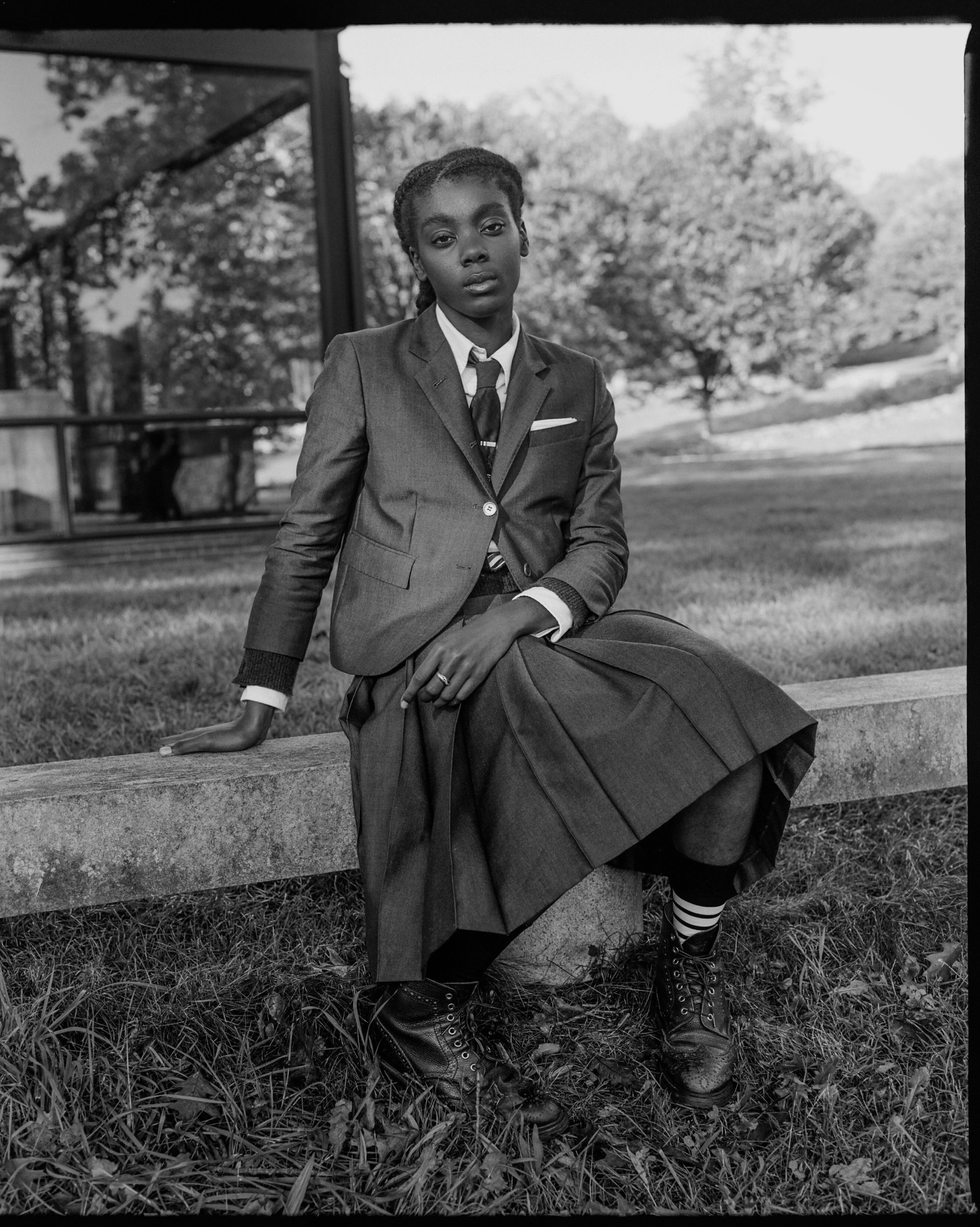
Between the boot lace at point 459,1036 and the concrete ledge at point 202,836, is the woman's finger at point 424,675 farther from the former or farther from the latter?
the boot lace at point 459,1036

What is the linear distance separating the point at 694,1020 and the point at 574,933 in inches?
14.0

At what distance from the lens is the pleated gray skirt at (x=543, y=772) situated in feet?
6.88

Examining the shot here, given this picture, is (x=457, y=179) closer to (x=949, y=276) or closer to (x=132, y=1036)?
(x=132, y=1036)

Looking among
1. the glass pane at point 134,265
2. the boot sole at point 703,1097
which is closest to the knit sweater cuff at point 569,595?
the boot sole at point 703,1097

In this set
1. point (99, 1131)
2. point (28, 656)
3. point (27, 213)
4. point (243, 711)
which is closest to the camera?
point (99, 1131)

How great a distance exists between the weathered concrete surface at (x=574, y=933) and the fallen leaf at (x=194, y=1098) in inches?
26.4

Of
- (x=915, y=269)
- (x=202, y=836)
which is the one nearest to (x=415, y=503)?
(x=202, y=836)

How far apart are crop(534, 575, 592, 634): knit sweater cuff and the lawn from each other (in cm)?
75

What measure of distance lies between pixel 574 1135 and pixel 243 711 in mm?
1023

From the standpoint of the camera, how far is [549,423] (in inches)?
95.4

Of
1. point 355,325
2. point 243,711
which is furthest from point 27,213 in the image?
point 243,711

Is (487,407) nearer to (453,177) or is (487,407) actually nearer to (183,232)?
(453,177)

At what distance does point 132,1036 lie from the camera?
2.25 m

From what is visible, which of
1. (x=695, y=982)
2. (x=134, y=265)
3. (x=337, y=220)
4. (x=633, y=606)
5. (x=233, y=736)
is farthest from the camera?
(x=134, y=265)
